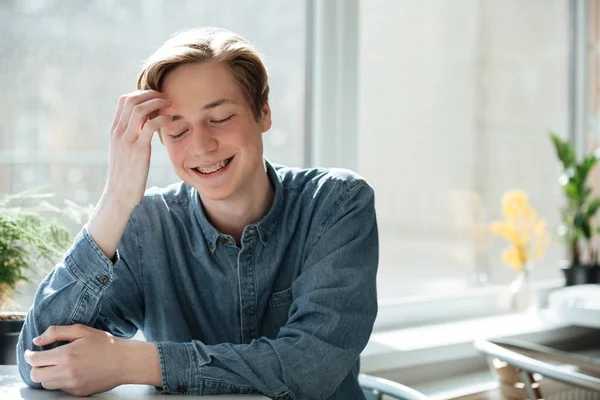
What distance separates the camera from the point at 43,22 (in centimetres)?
198

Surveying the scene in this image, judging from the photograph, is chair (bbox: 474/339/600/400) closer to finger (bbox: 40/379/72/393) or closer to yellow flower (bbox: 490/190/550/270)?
yellow flower (bbox: 490/190/550/270)

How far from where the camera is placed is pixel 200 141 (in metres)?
1.49

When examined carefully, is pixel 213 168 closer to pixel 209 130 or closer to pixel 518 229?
pixel 209 130

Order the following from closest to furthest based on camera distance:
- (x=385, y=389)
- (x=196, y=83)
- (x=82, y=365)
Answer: (x=82, y=365)
(x=196, y=83)
(x=385, y=389)

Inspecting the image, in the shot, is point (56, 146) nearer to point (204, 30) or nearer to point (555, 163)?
point (204, 30)

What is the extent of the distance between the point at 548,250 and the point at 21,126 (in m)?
2.44

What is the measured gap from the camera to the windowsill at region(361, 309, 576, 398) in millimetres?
2465

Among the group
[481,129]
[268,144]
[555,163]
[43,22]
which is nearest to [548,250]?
[555,163]

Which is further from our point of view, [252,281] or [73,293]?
[252,281]

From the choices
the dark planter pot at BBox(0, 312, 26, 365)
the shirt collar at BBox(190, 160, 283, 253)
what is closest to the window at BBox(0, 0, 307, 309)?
the dark planter pot at BBox(0, 312, 26, 365)

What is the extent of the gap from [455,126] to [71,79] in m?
1.62

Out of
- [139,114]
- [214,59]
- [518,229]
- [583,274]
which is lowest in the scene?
[583,274]

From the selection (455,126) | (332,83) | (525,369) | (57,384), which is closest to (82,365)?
(57,384)

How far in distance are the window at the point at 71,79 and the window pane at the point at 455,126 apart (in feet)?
2.55
